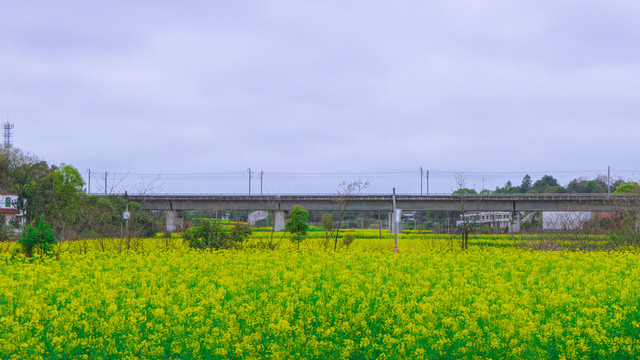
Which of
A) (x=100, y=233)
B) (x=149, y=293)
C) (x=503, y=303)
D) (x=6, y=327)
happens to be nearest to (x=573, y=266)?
(x=503, y=303)

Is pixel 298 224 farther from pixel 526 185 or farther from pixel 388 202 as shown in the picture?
pixel 526 185

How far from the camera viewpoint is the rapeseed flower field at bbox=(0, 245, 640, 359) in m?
6.38

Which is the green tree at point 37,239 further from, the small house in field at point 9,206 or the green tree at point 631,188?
the small house in field at point 9,206

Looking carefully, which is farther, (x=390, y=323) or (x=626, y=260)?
(x=626, y=260)

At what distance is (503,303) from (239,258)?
8.62 meters

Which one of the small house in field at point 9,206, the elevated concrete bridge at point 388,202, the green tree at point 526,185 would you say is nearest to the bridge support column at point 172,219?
the elevated concrete bridge at point 388,202

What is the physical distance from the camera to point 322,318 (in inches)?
300

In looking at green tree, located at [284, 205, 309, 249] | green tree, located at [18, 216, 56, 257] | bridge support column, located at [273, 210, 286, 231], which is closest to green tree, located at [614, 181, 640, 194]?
green tree, located at [284, 205, 309, 249]

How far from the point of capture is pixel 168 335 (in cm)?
684

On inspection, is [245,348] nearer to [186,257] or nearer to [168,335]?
[168,335]

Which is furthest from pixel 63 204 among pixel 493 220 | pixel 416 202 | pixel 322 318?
pixel 493 220

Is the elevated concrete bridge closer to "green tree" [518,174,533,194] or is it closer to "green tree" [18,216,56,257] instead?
"green tree" [18,216,56,257]

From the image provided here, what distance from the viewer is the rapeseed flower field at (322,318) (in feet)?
20.9

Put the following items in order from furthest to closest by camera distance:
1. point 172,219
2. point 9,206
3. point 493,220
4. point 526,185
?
point 526,185
point 493,220
point 172,219
point 9,206
